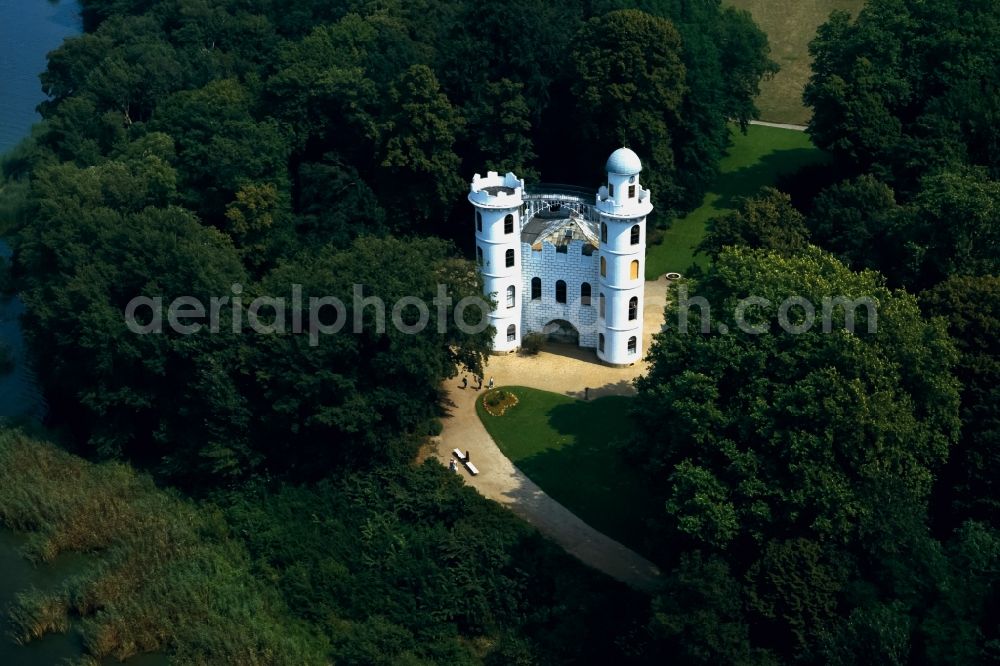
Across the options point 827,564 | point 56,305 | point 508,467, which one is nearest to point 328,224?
point 56,305

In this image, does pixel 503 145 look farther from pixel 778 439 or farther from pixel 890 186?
pixel 778 439

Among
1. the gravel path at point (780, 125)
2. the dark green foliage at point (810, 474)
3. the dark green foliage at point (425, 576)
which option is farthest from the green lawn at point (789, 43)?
the dark green foliage at point (425, 576)

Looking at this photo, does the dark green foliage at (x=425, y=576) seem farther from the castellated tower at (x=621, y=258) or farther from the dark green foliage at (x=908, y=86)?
the dark green foliage at (x=908, y=86)

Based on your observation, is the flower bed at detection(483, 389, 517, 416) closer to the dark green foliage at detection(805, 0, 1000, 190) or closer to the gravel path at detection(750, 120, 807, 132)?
the dark green foliage at detection(805, 0, 1000, 190)

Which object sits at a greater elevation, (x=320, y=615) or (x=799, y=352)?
(x=799, y=352)

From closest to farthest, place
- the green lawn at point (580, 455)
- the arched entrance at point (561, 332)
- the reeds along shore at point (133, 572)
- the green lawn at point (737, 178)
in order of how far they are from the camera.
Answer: the reeds along shore at point (133, 572), the green lawn at point (580, 455), the arched entrance at point (561, 332), the green lawn at point (737, 178)
